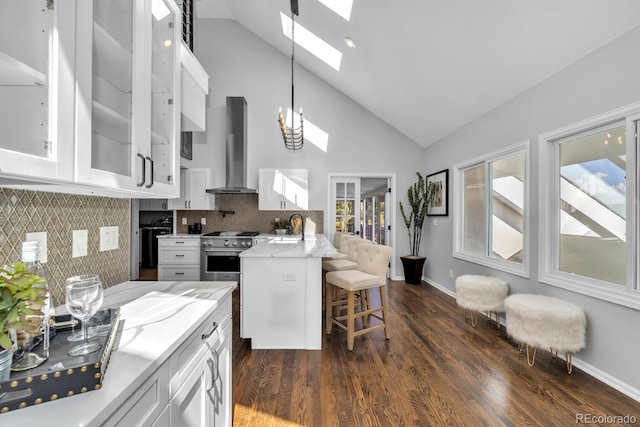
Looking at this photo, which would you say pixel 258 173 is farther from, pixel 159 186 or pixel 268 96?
pixel 159 186

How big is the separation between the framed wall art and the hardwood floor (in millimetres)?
2343

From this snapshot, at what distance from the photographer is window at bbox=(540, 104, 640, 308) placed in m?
2.11

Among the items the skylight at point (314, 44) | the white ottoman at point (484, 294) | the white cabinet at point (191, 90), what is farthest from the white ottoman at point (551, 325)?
the skylight at point (314, 44)

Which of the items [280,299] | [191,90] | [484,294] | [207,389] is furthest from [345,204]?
[207,389]

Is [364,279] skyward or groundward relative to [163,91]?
groundward

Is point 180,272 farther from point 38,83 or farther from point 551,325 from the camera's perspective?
point 551,325

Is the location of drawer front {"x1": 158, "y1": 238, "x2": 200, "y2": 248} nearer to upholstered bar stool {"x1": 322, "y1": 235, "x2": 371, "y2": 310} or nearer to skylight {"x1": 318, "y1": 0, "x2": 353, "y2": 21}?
upholstered bar stool {"x1": 322, "y1": 235, "x2": 371, "y2": 310}

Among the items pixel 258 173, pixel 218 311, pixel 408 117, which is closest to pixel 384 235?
pixel 408 117

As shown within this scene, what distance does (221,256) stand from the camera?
4.93 metres

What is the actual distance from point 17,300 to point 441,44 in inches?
148

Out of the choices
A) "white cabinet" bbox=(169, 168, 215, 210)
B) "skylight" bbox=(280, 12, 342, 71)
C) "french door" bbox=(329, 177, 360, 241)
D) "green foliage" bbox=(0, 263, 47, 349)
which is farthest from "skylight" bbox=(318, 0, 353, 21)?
"green foliage" bbox=(0, 263, 47, 349)

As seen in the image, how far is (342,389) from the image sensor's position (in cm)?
207

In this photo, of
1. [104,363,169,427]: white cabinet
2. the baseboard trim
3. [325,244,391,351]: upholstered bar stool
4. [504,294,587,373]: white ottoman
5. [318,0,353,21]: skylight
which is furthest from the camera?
[318,0,353,21]: skylight

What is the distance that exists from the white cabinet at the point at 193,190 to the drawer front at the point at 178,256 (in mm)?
770
